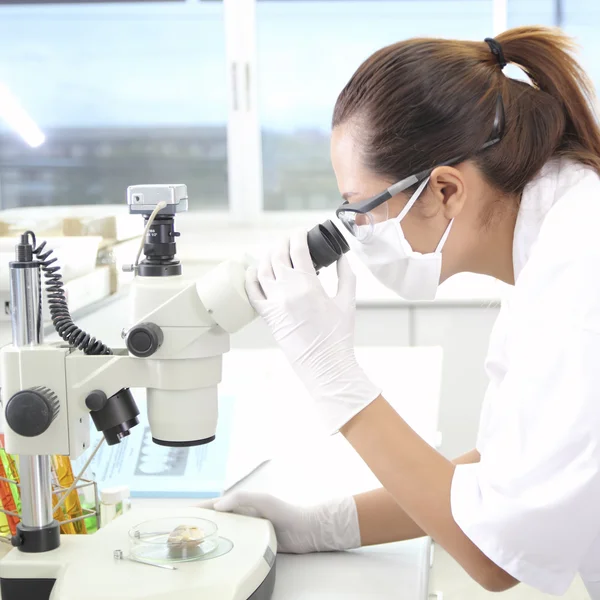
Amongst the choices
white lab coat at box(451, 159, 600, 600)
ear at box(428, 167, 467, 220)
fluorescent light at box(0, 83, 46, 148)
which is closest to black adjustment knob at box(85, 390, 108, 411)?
white lab coat at box(451, 159, 600, 600)

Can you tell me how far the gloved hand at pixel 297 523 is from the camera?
112 centimetres

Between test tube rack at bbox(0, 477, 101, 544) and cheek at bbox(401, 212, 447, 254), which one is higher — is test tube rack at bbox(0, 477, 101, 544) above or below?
below

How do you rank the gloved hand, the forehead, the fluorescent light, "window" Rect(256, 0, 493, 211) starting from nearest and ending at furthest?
the gloved hand, the forehead, "window" Rect(256, 0, 493, 211), the fluorescent light

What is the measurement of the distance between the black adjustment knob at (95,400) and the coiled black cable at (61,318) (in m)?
0.05

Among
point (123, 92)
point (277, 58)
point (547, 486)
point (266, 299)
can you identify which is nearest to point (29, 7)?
point (123, 92)

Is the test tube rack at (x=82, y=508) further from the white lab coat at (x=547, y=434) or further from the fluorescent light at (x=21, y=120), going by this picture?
the fluorescent light at (x=21, y=120)

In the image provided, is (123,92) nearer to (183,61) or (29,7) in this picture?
(183,61)

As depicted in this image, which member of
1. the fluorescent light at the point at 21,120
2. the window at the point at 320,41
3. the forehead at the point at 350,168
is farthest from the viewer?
the fluorescent light at the point at 21,120

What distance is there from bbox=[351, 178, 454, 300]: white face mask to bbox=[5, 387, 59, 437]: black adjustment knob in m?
0.54

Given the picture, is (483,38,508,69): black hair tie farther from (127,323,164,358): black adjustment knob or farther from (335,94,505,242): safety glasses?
(127,323,164,358): black adjustment knob

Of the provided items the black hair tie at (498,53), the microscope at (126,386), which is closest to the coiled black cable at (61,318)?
the microscope at (126,386)

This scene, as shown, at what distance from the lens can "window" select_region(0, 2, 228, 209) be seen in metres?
3.56

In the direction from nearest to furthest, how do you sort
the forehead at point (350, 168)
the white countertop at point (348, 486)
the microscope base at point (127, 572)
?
Result: 1. the microscope base at point (127, 572)
2. the white countertop at point (348, 486)
3. the forehead at point (350, 168)

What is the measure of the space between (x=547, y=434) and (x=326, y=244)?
346 mm
